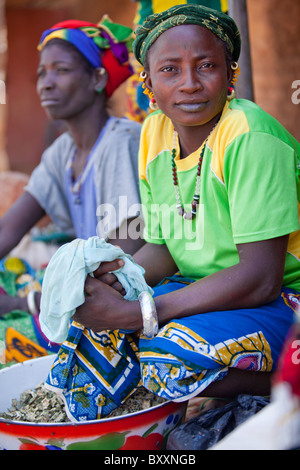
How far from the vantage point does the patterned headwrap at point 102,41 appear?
122 inches

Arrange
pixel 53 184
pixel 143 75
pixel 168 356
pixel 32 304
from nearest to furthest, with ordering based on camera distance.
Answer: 1. pixel 168 356
2. pixel 143 75
3. pixel 32 304
4. pixel 53 184

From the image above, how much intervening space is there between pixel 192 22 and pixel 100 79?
4.39 ft

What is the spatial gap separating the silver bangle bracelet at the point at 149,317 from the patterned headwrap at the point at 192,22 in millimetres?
956

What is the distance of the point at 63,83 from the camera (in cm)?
310

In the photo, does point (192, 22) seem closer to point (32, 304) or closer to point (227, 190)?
point (227, 190)

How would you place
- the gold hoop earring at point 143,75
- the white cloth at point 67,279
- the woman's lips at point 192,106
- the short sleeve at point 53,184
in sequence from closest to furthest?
the white cloth at point 67,279 → the woman's lips at point 192,106 → the gold hoop earring at point 143,75 → the short sleeve at point 53,184

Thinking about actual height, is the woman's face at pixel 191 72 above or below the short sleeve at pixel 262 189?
above

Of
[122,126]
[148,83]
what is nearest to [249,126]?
[148,83]

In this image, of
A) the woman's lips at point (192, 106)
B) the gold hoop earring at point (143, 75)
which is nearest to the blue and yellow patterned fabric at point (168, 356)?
the woman's lips at point (192, 106)

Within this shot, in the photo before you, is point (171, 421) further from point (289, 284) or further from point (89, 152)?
point (89, 152)

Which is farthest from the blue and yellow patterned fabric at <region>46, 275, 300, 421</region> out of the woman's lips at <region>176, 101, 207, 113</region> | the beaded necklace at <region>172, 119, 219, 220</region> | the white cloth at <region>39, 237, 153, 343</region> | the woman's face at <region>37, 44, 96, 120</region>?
the woman's face at <region>37, 44, 96, 120</region>

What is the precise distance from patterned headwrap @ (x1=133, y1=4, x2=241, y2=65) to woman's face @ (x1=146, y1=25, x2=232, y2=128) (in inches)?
0.7

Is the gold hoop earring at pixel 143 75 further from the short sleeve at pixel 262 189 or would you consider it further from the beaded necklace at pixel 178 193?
the short sleeve at pixel 262 189

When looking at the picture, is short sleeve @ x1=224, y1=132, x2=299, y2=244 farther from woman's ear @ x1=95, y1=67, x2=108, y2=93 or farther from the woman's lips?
woman's ear @ x1=95, y1=67, x2=108, y2=93
